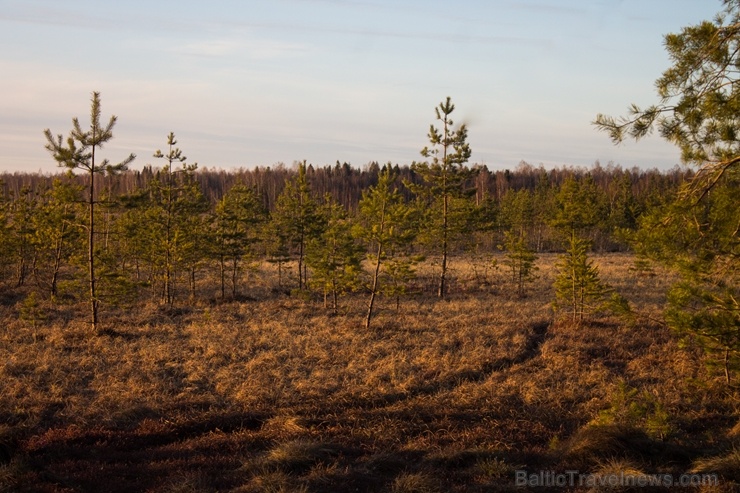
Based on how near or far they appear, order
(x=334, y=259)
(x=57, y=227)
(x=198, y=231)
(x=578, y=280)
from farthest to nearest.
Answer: (x=198, y=231), (x=57, y=227), (x=334, y=259), (x=578, y=280)

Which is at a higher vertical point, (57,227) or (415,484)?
(57,227)

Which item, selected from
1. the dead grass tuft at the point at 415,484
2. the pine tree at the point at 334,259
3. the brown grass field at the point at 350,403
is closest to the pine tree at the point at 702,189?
the brown grass field at the point at 350,403

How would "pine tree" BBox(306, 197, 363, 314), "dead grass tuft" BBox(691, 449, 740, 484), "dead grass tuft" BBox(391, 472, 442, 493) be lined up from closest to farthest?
"dead grass tuft" BBox(391, 472, 442, 493)
"dead grass tuft" BBox(691, 449, 740, 484)
"pine tree" BBox(306, 197, 363, 314)

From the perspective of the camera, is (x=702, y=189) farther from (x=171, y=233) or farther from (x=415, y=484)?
(x=171, y=233)

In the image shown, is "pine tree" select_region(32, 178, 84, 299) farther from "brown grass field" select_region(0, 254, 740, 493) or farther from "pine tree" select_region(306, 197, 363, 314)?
"pine tree" select_region(306, 197, 363, 314)

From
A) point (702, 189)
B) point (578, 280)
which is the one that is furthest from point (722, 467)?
point (578, 280)

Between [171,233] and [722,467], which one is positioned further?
[171,233]

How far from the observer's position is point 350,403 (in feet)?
39.2

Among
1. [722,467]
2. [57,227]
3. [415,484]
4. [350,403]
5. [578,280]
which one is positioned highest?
[57,227]

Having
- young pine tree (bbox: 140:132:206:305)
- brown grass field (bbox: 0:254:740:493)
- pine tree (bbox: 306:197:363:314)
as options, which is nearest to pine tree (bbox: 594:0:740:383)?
brown grass field (bbox: 0:254:740:493)

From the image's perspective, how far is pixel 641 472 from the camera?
7.06m

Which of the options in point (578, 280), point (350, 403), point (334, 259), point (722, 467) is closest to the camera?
point (722, 467)

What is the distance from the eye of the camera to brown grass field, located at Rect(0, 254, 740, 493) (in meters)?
7.67

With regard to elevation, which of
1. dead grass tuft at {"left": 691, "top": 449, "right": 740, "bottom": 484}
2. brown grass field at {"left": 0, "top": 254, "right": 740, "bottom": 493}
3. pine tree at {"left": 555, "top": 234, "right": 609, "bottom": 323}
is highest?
pine tree at {"left": 555, "top": 234, "right": 609, "bottom": 323}
